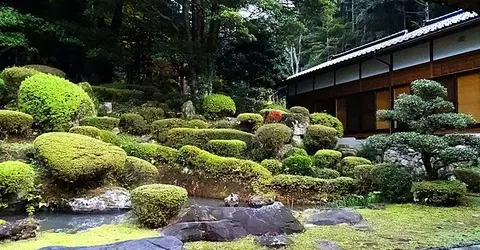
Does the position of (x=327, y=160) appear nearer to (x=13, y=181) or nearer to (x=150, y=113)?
(x=150, y=113)

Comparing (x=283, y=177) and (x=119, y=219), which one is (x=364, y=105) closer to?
(x=283, y=177)

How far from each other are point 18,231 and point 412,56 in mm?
12311

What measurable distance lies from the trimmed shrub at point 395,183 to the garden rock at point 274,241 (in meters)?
3.69

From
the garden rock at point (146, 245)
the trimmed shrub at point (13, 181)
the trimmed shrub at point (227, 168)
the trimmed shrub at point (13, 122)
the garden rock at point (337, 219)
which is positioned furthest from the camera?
the trimmed shrub at point (227, 168)

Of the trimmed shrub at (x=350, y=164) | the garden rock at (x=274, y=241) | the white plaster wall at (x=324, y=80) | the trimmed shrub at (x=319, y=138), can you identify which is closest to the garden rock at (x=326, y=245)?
the garden rock at (x=274, y=241)

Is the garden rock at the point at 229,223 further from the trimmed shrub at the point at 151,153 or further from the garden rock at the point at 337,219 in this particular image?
the trimmed shrub at the point at 151,153

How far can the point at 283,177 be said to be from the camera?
29.2ft

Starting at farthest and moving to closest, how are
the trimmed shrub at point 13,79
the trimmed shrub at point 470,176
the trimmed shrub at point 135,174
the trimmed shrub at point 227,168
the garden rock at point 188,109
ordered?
the garden rock at point 188,109 → the trimmed shrub at point 13,79 → the trimmed shrub at point 227,168 → the trimmed shrub at point 470,176 → the trimmed shrub at point 135,174

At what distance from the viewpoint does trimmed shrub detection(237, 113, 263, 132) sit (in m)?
12.4

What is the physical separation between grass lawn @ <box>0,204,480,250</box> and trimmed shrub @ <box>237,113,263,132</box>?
6.38m

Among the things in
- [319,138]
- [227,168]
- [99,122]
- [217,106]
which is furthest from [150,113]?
[319,138]

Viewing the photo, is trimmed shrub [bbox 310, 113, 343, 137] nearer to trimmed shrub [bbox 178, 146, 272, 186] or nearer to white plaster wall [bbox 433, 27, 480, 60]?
white plaster wall [bbox 433, 27, 480, 60]

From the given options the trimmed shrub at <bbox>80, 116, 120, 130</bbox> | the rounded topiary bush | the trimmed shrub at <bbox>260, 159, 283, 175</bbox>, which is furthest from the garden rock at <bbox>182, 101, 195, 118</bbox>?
the rounded topiary bush

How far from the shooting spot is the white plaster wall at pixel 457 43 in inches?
432
